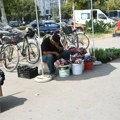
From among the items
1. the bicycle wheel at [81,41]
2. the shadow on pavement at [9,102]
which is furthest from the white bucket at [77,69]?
the bicycle wheel at [81,41]

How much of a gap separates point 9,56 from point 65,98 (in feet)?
12.8

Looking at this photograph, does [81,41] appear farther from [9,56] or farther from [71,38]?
[9,56]

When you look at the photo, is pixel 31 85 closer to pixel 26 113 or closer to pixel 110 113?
pixel 26 113

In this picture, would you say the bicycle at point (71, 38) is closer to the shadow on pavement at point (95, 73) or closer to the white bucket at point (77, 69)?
the shadow on pavement at point (95, 73)

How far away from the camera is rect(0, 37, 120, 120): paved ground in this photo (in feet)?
17.7

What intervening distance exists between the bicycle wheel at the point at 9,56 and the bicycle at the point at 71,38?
2419mm

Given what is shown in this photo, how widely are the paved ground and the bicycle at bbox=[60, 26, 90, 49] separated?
3.35 metres

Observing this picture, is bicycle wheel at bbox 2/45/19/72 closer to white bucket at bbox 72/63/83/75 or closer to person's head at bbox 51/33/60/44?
person's head at bbox 51/33/60/44

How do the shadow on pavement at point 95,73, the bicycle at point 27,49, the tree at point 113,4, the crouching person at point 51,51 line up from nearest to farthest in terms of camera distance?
the shadow on pavement at point 95,73
the crouching person at point 51,51
the bicycle at point 27,49
the tree at point 113,4

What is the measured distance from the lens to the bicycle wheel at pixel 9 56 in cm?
947

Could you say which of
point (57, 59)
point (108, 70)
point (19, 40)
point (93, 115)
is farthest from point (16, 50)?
point (93, 115)

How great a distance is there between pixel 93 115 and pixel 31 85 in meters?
2.62

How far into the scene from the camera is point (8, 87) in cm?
754

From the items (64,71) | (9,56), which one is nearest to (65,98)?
(64,71)
